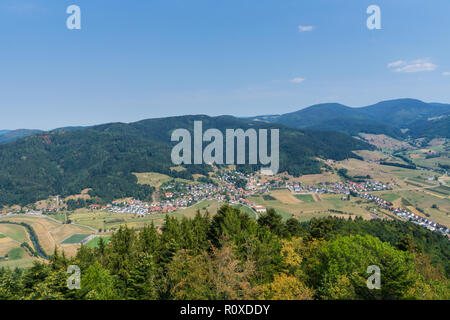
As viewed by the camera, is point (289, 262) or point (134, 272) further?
point (289, 262)

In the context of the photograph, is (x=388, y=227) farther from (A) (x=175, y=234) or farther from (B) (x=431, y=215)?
(A) (x=175, y=234)

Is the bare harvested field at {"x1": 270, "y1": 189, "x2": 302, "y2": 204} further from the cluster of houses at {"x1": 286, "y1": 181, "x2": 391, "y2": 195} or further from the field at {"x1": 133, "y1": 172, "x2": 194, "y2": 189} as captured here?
the field at {"x1": 133, "y1": 172, "x2": 194, "y2": 189}

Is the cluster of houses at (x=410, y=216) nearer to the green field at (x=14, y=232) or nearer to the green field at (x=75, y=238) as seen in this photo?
the green field at (x=75, y=238)

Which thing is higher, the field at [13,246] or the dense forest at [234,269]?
the dense forest at [234,269]

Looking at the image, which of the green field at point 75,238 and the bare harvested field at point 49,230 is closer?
the green field at point 75,238

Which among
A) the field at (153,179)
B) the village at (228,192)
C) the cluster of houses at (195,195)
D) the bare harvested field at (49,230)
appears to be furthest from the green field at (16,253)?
the field at (153,179)

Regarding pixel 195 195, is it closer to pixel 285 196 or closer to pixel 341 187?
pixel 285 196

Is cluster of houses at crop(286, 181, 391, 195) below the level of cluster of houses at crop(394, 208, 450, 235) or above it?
above

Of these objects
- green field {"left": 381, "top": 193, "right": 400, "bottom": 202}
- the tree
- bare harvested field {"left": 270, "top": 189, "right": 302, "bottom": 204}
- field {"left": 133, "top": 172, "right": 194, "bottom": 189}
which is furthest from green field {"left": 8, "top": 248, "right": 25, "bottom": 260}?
green field {"left": 381, "top": 193, "right": 400, "bottom": 202}
